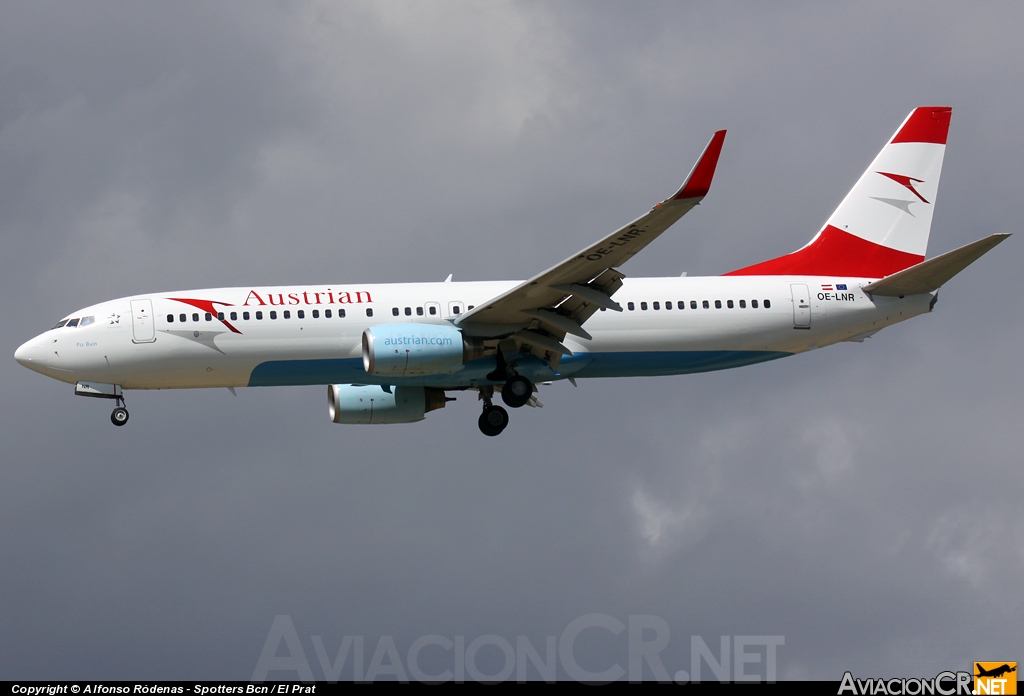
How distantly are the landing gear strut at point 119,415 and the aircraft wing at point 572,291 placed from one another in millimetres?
9539

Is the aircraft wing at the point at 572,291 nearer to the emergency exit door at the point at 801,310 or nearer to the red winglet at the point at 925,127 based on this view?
the emergency exit door at the point at 801,310

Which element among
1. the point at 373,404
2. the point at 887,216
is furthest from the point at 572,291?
the point at 887,216

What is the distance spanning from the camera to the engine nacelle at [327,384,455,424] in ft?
143

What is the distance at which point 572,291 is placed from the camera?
39094 millimetres

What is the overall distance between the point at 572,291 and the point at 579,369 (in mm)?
3765

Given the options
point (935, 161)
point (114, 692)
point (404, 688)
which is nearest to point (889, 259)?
point (935, 161)

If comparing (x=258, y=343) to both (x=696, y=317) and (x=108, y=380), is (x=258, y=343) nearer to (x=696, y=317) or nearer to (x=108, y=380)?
(x=108, y=380)

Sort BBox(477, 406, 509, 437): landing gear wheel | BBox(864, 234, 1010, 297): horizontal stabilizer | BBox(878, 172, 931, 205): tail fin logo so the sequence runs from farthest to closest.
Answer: BBox(878, 172, 931, 205): tail fin logo < BBox(477, 406, 509, 437): landing gear wheel < BBox(864, 234, 1010, 297): horizontal stabilizer

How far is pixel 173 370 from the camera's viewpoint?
4069 centimetres

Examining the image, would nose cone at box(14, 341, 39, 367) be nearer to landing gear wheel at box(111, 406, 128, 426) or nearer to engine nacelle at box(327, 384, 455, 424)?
landing gear wheel at box(111, 406, 128, 426)

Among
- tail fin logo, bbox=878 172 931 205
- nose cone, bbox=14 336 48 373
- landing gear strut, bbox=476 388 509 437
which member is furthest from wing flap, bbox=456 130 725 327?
tail fin logo, bbox=878 172 931 205

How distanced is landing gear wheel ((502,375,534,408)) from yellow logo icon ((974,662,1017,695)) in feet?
46.0

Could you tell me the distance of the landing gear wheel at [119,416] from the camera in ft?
135

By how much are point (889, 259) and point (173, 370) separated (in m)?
21.6
